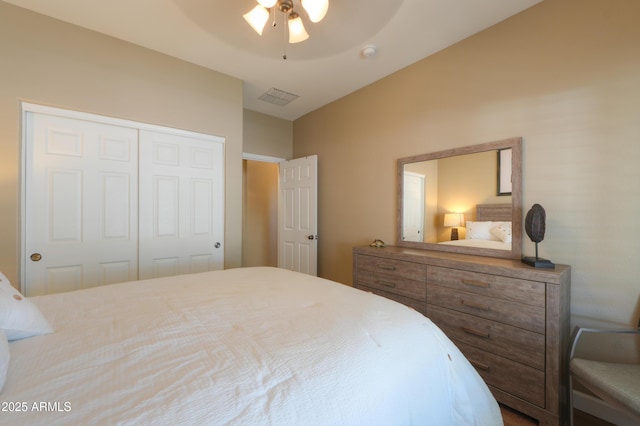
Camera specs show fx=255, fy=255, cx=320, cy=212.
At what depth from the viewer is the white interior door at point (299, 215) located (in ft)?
11.9

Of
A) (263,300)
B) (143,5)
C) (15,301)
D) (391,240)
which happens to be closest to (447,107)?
(391,240)

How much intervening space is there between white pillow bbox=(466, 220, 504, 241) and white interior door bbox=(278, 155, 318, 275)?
1.95 m

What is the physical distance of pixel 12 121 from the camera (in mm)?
1910

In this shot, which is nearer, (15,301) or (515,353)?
(15,301)

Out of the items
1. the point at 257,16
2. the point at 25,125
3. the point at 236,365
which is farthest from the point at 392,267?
the point at 25,125

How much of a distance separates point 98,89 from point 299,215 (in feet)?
8.35

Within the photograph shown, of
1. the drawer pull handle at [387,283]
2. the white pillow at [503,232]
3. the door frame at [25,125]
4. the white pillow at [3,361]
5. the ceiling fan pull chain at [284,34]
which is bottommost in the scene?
the drawer pull handle at [387,283]

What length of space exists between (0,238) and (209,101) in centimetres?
203

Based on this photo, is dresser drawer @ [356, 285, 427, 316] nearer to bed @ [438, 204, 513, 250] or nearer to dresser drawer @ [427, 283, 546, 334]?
dresser drawer @ [427, 283, 546, 334]

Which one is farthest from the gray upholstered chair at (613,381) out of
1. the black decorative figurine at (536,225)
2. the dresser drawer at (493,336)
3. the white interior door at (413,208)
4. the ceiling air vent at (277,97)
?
the ceiling air vent at (277,97)

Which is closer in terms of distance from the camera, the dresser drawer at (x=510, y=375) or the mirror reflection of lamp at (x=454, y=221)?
the dresser drawer at (x=510, y=375)

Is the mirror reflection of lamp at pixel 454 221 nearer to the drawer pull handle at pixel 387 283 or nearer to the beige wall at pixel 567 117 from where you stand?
the beige wall at pixel 567 117

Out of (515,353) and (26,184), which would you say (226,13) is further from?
(515,353)

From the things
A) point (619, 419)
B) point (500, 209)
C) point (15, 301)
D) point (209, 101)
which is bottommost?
point (619, 419)
